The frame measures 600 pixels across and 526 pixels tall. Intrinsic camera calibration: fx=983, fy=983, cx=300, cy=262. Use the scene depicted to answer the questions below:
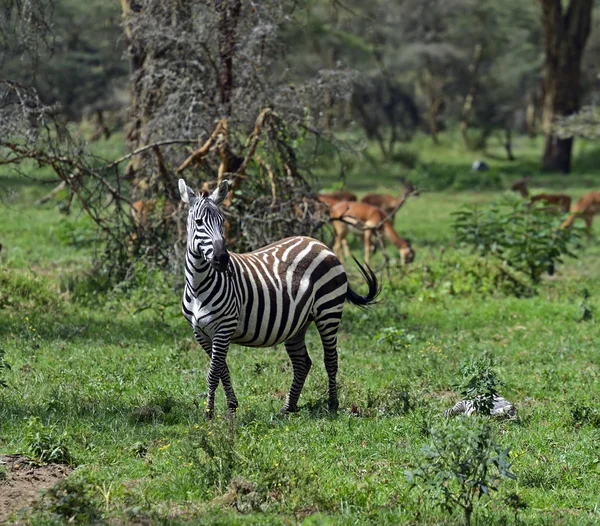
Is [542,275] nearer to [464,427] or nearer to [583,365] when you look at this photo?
[583,365]

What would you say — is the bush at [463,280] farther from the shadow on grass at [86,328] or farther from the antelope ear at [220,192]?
the antelope ear at [220,192]

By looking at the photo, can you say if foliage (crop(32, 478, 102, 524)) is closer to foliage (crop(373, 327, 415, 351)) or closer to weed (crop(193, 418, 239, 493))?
weed (crop(193, 418, 239, 493))

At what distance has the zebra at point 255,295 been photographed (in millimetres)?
7453

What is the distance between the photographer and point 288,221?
1205cm

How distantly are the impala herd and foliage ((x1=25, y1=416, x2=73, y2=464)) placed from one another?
18.8 feet

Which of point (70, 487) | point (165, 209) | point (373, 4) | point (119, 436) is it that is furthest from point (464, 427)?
point (373, 4)

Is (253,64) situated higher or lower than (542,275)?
higher

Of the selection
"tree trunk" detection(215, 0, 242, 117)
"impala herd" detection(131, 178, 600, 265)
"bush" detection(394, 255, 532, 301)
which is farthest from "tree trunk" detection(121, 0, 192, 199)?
"bush" detection(394, 255, 532, 301)

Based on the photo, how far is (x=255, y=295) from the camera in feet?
25.5

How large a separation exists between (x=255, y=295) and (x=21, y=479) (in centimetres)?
239

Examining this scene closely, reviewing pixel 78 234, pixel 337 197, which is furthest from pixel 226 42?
pixel 337 197

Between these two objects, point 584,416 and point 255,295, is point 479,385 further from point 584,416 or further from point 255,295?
point 255,295

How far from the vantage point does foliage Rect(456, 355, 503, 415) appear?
23.2 ft

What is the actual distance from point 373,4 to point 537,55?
8.27m
